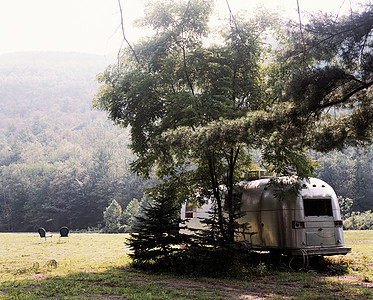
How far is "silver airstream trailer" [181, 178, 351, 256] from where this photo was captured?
33.8 feet

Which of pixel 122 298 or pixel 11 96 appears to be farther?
pixel 11 96

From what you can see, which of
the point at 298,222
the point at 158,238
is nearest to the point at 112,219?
the point at 158,238

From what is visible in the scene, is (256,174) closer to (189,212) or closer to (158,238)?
(189,212)

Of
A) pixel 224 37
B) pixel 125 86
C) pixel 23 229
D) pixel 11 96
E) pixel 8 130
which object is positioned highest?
pixel 11 96

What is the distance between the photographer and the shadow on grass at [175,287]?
23.2 feet

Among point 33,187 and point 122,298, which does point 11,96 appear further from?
point 122,298

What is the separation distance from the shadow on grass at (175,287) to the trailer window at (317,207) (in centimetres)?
169

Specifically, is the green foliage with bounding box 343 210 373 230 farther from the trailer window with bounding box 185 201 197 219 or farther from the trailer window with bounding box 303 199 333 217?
the trailer window with bounding box 303 199 333 217

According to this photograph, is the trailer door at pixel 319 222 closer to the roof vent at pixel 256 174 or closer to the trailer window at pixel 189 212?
the roof vent at pixel 256 174

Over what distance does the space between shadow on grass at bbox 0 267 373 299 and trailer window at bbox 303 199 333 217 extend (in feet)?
5.56

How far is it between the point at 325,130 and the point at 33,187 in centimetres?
6493

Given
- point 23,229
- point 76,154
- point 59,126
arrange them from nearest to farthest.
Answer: point 23,229 < point 76,154 < point 59,126

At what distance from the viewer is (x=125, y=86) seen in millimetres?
11727

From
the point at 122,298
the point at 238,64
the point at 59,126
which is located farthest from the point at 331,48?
the point at 59,126
